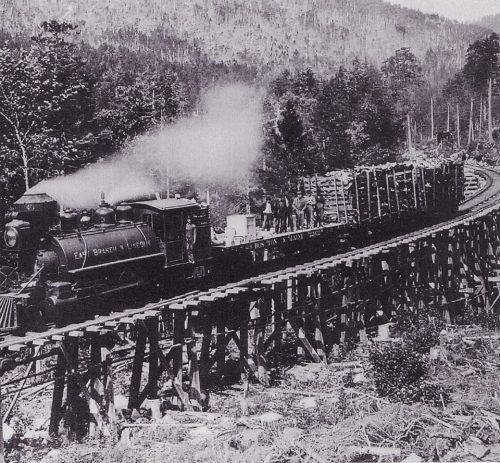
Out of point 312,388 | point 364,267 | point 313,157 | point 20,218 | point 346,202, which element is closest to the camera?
point 20,218

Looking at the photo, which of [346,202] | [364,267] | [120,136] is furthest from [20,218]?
[120,136]

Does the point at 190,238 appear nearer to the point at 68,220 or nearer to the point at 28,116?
the point at 68,220

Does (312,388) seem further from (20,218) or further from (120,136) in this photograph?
(120,136)

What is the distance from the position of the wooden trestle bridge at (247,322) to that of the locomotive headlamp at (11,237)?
158 centimetres

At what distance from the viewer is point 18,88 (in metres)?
21.4

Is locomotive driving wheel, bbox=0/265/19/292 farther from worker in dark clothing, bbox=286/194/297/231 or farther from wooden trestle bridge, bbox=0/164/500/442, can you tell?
worker in dark clothing, bbox=286/194/297/231

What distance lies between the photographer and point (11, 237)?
32.6 ft

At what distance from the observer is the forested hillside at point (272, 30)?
3902 inches

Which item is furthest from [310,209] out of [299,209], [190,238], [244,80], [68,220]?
[244,80]

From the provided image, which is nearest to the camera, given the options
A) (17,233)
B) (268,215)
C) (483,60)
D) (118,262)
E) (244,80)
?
(17,233)

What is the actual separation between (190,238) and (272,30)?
118 metres

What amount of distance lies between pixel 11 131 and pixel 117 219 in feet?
41.9

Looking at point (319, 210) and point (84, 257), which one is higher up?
point (84, 257)

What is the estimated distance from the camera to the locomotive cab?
40.0 ft
